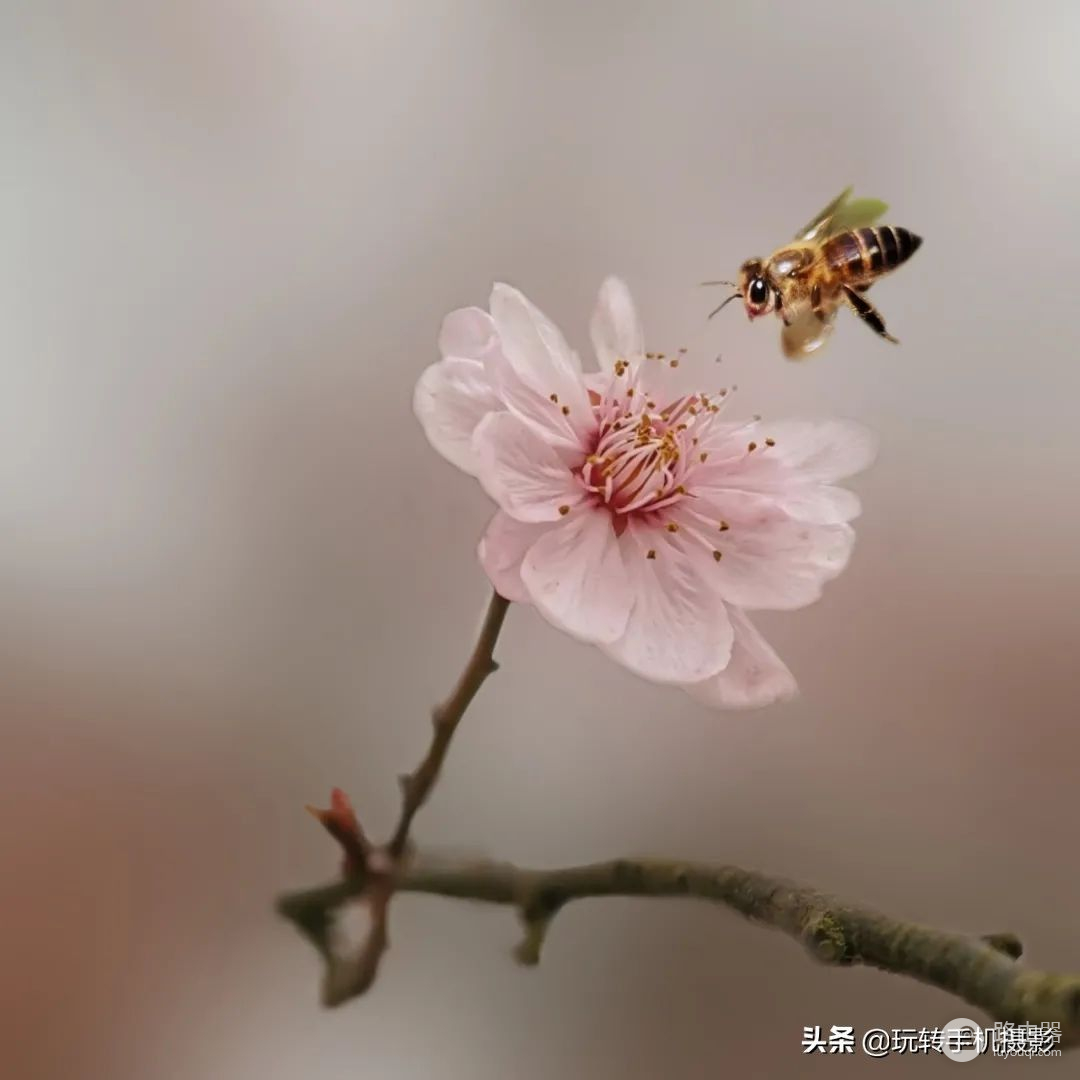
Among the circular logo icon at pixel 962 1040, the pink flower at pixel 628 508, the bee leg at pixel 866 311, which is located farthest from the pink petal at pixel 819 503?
the circular logo icon at pixel 962 1040

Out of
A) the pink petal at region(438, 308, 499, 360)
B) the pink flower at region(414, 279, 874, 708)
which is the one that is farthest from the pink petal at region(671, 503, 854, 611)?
the pink petal at region(438, 308, 499, 360)

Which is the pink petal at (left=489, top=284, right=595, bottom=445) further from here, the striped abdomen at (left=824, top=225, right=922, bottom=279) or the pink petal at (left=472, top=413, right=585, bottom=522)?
the striped abdomen at (left=824, top=225, right=922, bottom=279)

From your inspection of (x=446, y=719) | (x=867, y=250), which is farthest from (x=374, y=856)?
(x=867, y=250)

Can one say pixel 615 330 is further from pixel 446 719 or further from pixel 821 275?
pixel 446 719

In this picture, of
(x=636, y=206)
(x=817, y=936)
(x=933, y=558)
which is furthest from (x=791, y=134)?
(x=817, y=936)

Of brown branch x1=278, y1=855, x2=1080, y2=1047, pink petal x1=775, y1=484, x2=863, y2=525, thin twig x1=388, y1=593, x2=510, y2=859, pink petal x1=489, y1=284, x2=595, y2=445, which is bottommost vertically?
brown branch x1=278, y1=855, x2=1080, y2=1047

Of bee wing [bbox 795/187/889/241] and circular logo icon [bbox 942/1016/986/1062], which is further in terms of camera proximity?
bee wing [bbox 795/187/889/241]
